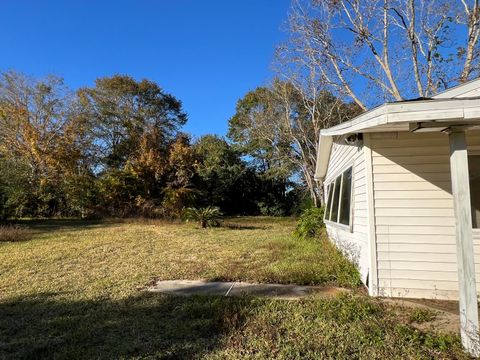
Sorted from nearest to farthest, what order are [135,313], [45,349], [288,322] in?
[45,349] < [288,322] < [135,313]

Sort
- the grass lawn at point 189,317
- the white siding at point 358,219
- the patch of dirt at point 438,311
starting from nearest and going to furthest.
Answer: the grass lawn at point 189,317 → the patch of dirt at point 438,311 → the white siding at point 358,219

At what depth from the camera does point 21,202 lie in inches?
719

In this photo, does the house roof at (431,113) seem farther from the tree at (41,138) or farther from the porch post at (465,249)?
the tree at (41,138)

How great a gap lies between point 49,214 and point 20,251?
12361 mm

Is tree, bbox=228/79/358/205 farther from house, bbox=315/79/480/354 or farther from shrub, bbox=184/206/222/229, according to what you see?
house, bbox=315/79/480/354

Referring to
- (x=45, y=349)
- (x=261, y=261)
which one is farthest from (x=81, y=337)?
(x=261, y=261)

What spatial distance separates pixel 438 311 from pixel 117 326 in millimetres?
3576

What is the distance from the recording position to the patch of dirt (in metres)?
3.74

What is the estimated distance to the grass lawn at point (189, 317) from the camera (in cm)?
330

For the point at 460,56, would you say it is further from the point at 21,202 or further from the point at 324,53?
the point at 21,202

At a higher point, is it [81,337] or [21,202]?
[21,202]

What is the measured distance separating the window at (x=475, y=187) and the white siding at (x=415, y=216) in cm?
15

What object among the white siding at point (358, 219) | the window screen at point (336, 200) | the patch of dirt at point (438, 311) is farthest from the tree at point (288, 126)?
the patch of dirt at point (438, 311)

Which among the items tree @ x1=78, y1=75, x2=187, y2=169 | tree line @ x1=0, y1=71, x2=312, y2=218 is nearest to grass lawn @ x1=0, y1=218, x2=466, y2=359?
tree line @ x1=0, y1=71, x2=312, y2=218
